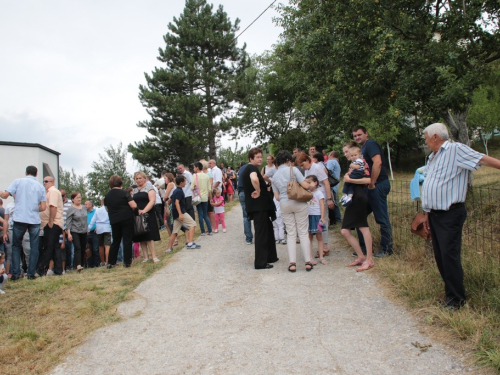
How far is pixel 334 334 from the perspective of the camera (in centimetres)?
436

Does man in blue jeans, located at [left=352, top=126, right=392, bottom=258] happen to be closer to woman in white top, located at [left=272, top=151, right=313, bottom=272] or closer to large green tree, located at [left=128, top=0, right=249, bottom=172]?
woman in white top, located at [left=272, top=151, right=313, bottom=272]

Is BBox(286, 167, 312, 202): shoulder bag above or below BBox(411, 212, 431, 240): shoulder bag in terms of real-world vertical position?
above

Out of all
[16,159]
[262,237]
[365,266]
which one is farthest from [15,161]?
[365,266]

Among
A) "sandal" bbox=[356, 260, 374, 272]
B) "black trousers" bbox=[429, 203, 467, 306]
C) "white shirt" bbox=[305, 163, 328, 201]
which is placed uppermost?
"white shirt" bbox=[305, 163, 328, 201]

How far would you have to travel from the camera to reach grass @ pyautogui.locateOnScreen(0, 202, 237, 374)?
14.4 ft

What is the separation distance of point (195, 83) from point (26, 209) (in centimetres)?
2304

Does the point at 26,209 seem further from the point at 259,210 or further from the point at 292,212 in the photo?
the point at 292,212

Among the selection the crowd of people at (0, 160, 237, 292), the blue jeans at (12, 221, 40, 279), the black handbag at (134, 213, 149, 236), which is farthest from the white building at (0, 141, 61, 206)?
the black handbag at (134, 213, 149, 236)

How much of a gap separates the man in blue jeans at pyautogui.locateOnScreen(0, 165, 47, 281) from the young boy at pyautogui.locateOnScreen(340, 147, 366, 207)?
17.7ft

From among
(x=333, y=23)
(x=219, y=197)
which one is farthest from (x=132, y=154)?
(x=333, y=23)

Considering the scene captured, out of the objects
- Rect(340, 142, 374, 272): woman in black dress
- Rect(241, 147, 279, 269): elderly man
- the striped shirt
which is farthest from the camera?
Rect(241, 147, 279, 269): elderly man

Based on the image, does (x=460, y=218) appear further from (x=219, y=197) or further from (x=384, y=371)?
(x=219, y=197)

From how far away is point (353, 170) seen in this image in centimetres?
648

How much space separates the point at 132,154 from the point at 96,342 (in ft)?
93.7
